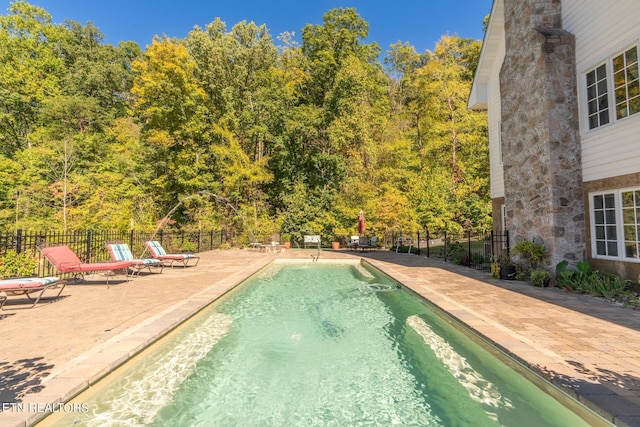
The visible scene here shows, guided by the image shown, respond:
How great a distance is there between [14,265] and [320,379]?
8.98 metres

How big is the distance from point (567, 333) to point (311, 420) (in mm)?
3725

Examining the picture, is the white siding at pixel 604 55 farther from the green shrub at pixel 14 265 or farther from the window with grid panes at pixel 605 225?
the green shrub at pixel 14 265

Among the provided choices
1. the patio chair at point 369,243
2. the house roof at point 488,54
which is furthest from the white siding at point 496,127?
the patio chair at point 369,243

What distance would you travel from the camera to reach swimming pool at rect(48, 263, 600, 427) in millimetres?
3295

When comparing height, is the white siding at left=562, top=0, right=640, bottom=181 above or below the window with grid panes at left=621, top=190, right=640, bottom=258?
above

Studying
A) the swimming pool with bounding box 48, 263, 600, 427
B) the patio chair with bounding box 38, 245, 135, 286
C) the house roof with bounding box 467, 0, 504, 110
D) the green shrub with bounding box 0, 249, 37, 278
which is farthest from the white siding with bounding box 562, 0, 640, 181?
the green shrub with bounding box 0, 249, 37, 278

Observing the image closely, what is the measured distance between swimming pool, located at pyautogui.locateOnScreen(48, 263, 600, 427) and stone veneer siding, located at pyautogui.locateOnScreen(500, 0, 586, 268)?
4.76 m

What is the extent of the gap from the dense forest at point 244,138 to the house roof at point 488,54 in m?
8.18

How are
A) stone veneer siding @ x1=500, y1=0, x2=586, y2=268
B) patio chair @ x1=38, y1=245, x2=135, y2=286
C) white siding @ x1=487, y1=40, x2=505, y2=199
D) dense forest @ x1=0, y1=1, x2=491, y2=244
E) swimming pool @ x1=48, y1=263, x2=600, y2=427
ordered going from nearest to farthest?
1. swimming pool @ x1=48, y1=263, x2=600, y2=427
2. patio chair @ x1=38, y1=245, x2=135, y2=286
3. stone veneer siding @ x1=500, y1=0, x2=586, y2=268
4. white siding @ x1=487, y1=40, x2=505, y2=199
5. dense forest @ x1=0, y1=1, x2=491, y2=244

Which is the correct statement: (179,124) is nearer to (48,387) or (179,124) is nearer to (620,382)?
(48,387)

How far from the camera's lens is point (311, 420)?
336 centimetres

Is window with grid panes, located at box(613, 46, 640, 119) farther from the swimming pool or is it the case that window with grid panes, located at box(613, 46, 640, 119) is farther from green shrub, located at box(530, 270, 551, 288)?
the swimming pool

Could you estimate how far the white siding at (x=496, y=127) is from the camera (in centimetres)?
1259

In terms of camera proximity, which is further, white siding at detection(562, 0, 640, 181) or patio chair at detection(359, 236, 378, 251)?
patio chair at detection(359, 236, 378, 251)
